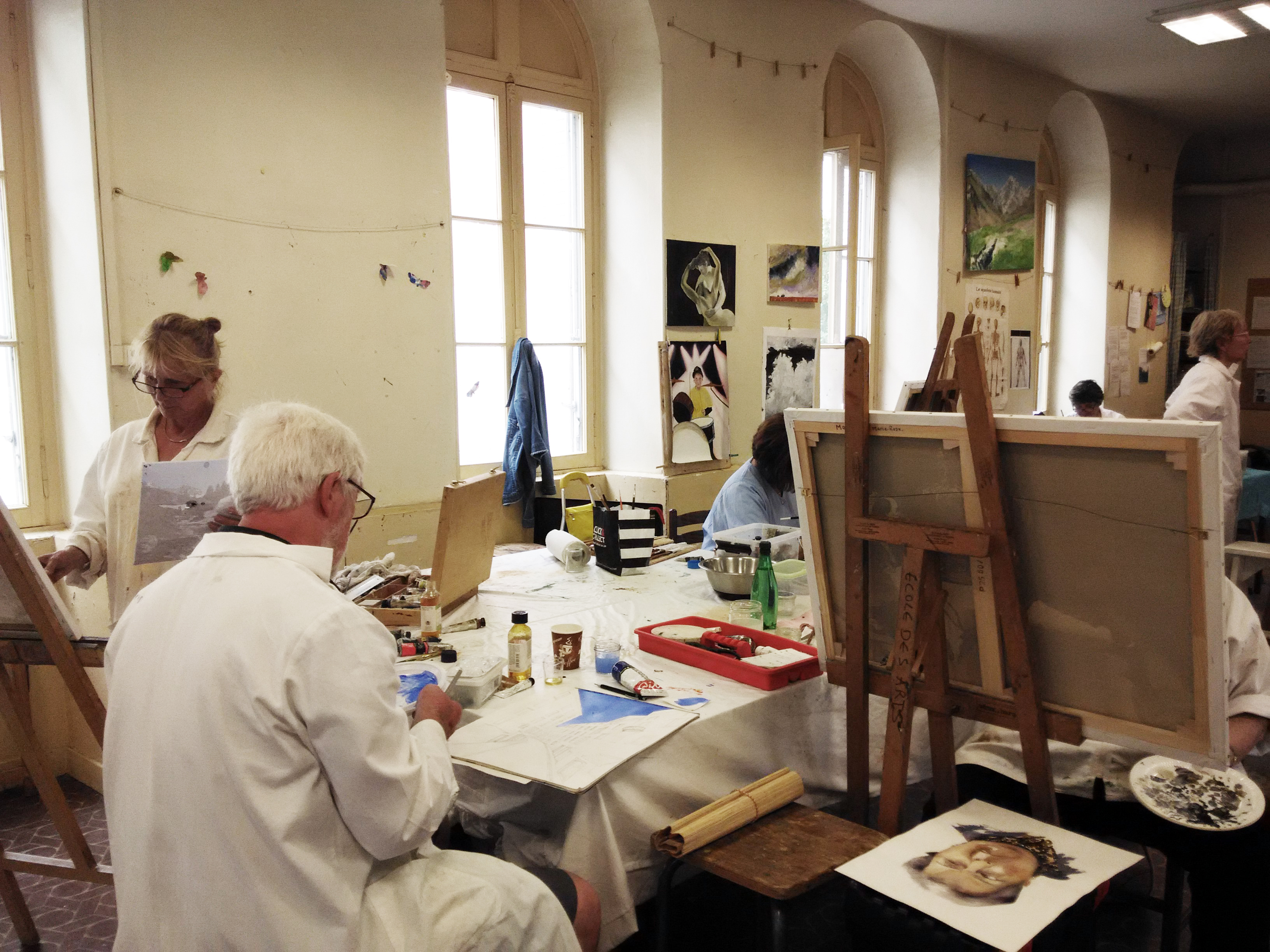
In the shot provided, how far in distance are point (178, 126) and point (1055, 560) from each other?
120 inches

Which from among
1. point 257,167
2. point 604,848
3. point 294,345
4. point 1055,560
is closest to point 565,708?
point 604,848

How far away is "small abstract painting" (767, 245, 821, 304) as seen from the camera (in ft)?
17.8

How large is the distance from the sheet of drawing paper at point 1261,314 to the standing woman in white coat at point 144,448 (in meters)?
9.81

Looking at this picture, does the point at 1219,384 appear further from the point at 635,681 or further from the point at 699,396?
the point at 635,681

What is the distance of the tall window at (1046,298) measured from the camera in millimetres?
8156

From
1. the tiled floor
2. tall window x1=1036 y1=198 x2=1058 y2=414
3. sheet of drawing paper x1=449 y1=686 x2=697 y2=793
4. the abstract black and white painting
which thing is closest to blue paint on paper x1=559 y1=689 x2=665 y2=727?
sheet of drawing paper x1=449 y1=686 x2=697 y2=793

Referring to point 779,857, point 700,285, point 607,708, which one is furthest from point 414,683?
point 700,285

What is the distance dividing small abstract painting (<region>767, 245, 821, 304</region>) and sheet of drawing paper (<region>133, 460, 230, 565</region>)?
3731 millimetres

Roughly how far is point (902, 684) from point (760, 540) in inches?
43.4

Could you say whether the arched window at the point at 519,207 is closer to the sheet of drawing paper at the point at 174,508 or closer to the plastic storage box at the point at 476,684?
the sheet of drawing paper at the point at 174,508

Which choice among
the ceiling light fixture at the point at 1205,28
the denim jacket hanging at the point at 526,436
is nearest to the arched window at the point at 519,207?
the denim jacket hanging at the point at 526,436

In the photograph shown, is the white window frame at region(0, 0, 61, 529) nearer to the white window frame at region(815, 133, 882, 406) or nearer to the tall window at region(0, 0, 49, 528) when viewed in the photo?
the tall window at region(0, 0, 49, 528)

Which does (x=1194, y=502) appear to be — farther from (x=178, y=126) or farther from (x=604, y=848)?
(x=178, y=126)

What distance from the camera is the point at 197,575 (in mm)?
1323
